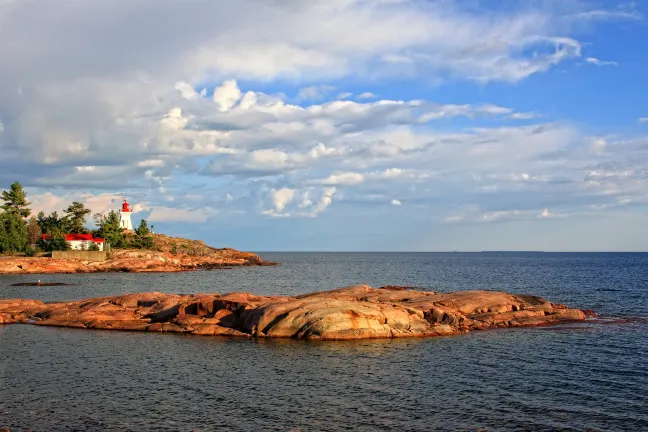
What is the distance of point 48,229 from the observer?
171 m

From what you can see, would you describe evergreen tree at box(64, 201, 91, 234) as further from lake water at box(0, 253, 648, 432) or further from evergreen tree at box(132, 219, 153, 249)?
lake water at box(0, 253, 648, 432)

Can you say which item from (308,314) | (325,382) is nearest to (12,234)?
(308,314)

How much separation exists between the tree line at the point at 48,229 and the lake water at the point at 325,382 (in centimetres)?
10929

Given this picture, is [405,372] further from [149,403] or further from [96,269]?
[96,269]

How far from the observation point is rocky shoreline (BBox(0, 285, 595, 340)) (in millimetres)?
47875

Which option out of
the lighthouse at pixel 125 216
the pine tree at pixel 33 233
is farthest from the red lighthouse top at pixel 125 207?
the pine tree at pixel 33 233

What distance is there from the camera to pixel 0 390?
103 feet

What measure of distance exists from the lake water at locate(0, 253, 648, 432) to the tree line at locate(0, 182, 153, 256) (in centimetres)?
10929

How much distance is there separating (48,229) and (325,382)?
16325cm

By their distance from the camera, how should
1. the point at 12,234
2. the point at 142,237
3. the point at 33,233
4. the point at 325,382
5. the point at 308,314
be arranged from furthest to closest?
1. the point at 142,237
2. the point at 33,233
3. the point at 12,234
4. the point at 308,314
5. the point at 325,382

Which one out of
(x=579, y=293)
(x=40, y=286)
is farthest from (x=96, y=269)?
(x=579, y=293)

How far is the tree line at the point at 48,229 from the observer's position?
14712 cm

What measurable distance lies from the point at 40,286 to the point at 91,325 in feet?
169

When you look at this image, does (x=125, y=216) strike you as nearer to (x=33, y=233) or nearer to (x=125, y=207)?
(x=125, y=207)
